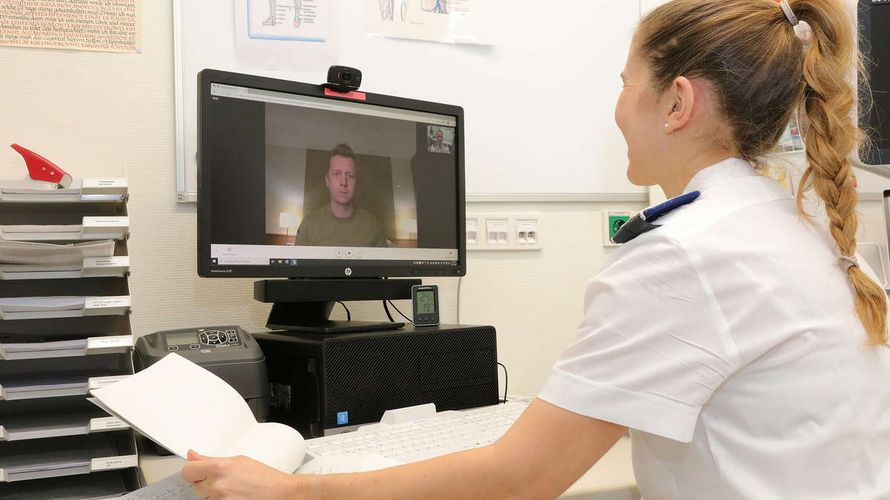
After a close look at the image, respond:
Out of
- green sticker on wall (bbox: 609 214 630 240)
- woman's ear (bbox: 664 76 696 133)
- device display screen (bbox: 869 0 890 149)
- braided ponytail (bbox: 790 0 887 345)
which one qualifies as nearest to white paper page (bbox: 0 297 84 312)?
woman's ear (bbox: 664 76 696 133)

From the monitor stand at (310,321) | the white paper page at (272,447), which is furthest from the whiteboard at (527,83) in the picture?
the white paper page at (272,447)

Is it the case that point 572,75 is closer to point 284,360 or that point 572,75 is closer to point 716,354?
point 284,360

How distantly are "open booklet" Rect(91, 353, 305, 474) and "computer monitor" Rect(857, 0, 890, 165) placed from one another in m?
1.05

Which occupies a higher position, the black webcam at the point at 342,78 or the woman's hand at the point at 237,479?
the black webcam at the point at 342,78

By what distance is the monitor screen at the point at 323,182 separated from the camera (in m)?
1.26

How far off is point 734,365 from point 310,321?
0.82 m

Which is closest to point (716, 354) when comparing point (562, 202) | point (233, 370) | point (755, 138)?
point (755, 138)

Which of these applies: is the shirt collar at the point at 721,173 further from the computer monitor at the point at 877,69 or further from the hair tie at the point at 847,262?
the computer monitor at the point at 877,69

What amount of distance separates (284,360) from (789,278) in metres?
0.80

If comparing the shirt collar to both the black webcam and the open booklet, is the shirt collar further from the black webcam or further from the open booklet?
the black webcam

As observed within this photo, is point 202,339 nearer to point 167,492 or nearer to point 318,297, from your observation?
point 318,297

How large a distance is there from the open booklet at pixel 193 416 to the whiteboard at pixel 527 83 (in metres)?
0.78

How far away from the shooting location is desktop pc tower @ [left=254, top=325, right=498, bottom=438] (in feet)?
3.86

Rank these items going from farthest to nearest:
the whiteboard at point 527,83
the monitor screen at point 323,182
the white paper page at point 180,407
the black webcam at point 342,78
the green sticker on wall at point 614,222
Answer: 1. the green sticker on wall at point 614,222
2. the whiteboard at point 527,83
3. the black webcam at point 342,78
4. the monitor screen at point 323,182
5. the white paper page at point 180,407
